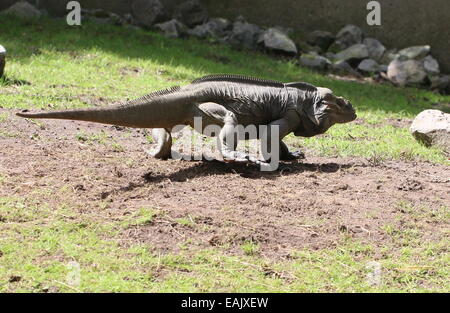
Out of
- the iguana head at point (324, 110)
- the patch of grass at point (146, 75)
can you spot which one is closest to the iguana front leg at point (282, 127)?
the iguana head at point (324, 110)

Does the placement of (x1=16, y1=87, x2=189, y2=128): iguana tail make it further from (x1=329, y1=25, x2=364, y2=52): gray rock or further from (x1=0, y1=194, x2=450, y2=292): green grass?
(x1=329, y1=25, x2=364, y2=52): gray rock

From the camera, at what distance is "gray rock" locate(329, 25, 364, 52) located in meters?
15.2

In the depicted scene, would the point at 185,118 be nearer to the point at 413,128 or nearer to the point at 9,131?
the point at 9,131

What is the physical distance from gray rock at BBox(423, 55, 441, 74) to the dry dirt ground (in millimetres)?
7026

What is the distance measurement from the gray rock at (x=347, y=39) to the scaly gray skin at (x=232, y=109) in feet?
25.4

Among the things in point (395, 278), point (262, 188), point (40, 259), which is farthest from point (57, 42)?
point (395, 278)

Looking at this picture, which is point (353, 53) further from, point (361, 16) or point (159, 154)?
point (159, 154)

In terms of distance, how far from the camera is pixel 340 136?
945cm

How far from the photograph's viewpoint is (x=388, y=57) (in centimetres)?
1499

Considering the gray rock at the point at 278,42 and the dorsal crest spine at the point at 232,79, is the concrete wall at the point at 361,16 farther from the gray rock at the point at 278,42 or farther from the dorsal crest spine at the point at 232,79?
the dorsal crest spine at the point at 232,79

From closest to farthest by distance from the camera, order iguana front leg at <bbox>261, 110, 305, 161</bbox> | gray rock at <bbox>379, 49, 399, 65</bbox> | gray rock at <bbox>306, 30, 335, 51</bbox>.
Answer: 1. iguana front leg at <bbox>261, 110, 305, 161</bbox>
2. gray rock at <bbox>379, 49, 399, 65</bbox>
3. gray rock at <bbox>306, 30, 335, 51</bbox>

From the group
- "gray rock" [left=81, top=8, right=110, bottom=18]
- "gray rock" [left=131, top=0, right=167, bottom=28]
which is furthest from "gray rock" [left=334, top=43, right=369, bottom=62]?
"gray rock" [left=81, top=8, right=110, bottom=18]

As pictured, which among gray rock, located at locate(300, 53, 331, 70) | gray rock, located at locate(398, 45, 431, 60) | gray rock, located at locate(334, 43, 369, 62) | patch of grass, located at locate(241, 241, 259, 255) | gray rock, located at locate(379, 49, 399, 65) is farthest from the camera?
gray rock, located at locate(379, 49, 399, 65)

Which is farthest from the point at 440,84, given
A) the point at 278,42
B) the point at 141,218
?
the point at 141,218
